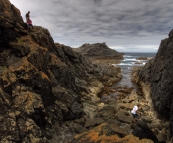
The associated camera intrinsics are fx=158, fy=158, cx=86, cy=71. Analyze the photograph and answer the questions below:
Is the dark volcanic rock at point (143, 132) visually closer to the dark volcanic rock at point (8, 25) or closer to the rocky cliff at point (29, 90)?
the rocky cliff at point (29, 90)

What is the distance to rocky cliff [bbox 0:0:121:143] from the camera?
1370 cm

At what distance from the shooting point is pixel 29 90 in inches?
646

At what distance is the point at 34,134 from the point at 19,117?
1984 millimetres

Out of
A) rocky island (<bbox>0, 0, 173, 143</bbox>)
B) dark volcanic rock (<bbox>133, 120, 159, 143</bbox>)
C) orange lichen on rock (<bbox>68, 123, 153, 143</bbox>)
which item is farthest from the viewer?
dark volcanic rock (<bbox>133, 120, 159, 143</bbox>)

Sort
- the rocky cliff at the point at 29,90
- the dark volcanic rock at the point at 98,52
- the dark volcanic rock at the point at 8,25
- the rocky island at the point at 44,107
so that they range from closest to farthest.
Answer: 1. the rocky island at the point at 44,107
2. the rocky cliff at the point at 29,90
3. the dark volcanic rock at the point at 8,25
4. the dark volcanic rock at the point at 98,52

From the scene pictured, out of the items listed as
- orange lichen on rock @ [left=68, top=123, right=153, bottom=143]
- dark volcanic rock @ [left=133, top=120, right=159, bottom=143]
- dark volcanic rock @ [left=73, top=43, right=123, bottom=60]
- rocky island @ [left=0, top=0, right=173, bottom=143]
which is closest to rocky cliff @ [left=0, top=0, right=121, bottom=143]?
rocky island @ [left=0, top=0, right=173, bottom=143]

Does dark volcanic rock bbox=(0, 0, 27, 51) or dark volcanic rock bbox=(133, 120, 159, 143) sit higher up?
dark volcanic rock bbox=(0, 0, 27, 51)

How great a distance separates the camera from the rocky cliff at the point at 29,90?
1370cm

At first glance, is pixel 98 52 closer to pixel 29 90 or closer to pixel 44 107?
pixel 44 107

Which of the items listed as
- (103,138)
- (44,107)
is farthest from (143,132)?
Result: (44,107)

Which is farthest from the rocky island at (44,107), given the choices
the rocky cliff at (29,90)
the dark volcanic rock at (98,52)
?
the dark volcanic rock at (98,52)

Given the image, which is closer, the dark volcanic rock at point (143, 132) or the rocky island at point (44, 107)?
the rocky island at point (44, 107)

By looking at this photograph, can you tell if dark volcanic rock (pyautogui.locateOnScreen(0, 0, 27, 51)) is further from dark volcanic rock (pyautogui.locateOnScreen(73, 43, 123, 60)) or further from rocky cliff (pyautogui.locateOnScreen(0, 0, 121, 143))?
dark volcanic rock (pyautogui.locateOnScreen(73, 43, 123, 60))

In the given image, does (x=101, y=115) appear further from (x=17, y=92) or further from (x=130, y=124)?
(x=17, y=92)
